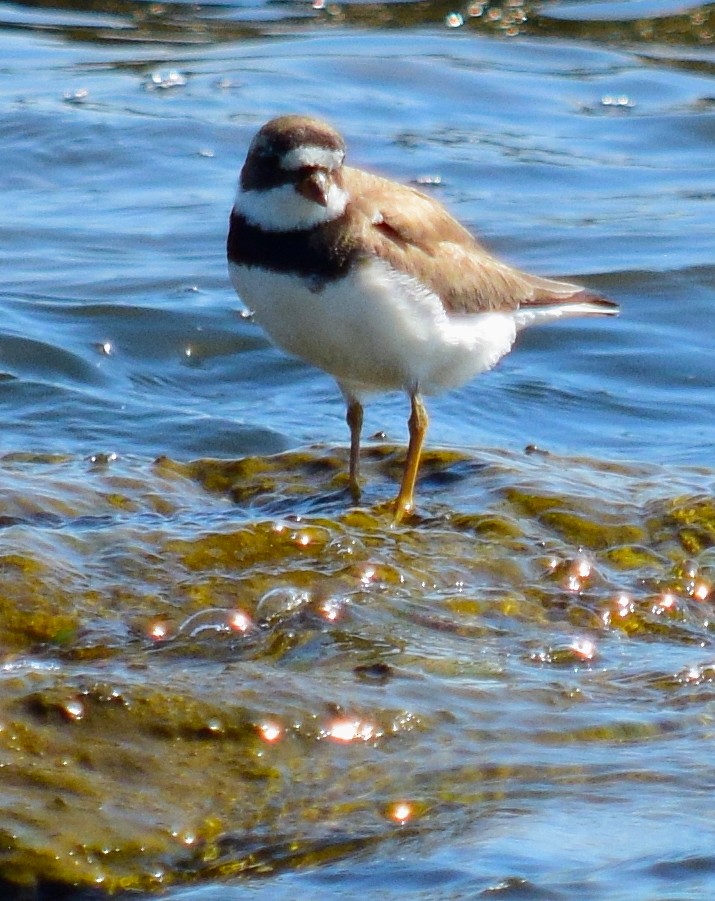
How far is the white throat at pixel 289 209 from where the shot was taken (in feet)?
17.4

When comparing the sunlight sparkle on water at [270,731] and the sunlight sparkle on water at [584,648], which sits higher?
the sunlight sparkle on water at [270,731]

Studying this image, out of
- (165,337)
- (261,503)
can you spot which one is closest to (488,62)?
(165,337)

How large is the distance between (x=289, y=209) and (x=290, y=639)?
149 cm

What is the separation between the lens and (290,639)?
14.8 ft

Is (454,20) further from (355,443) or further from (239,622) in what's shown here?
(239,622)

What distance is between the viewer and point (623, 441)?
8367 mm

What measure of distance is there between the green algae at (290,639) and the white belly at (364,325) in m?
0.46

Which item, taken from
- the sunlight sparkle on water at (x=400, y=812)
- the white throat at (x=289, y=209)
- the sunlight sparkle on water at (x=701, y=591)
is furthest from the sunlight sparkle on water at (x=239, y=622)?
the sunlight sparkle on water at (x=701, y=591)

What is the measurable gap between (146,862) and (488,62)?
13316 millimetres

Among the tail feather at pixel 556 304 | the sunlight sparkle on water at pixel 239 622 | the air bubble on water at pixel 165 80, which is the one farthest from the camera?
the air bubble on water at pixel 165 80

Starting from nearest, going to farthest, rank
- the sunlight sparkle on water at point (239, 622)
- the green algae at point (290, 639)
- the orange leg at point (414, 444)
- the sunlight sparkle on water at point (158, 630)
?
the green algae at point (290, 639) < the sunlight sparkle on water at point (158, 630) < the sunlight sparkle on water at point (239, 622) < the orange leg at point (414, 444)

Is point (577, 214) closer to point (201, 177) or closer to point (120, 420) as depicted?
point (201, 177)

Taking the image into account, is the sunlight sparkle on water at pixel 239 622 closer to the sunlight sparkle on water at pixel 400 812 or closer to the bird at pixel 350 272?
Answer: the sunlight sparkle on water at pixel 400 812

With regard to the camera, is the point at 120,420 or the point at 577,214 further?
the point at 577,214
